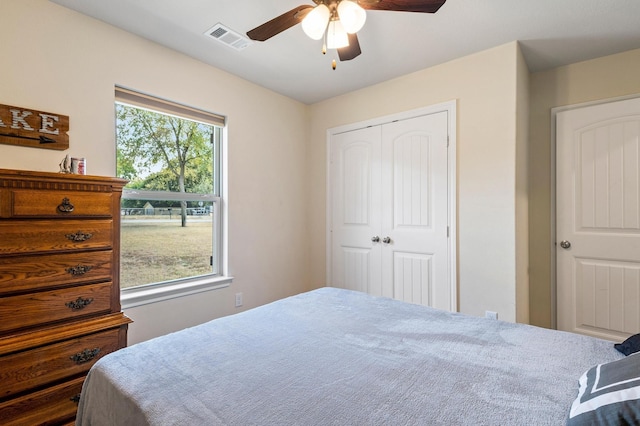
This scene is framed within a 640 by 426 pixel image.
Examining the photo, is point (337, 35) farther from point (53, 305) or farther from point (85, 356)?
point (85, 356)

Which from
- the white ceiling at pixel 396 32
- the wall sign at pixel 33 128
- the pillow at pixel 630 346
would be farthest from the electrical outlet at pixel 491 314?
the wall sign at pixel 33 128

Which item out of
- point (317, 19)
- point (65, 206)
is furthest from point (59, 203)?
point (317, 19)

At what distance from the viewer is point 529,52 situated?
2.51 meters

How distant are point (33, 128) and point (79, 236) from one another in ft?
2.46

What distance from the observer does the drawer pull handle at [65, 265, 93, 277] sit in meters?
1.61

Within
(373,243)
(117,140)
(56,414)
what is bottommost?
(56,414)

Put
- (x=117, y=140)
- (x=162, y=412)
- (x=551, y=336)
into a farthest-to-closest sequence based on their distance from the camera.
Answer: (x=117, y=140), (x=551, y=336), (x=162, y=412)

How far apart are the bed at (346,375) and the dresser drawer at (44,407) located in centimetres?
55

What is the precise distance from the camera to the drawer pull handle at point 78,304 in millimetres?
1606

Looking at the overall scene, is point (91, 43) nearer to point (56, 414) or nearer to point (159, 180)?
point (159, 180)

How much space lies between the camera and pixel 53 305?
5.09ft

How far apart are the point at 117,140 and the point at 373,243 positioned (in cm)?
242

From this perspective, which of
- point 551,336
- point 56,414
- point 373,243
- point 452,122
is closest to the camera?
point 551,336

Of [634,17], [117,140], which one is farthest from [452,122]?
[117,140]
